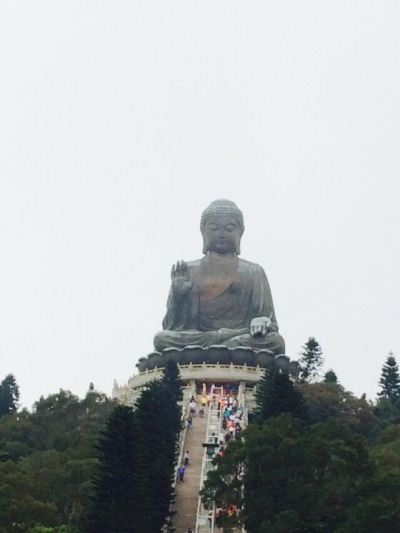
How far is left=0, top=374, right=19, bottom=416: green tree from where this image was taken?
33.5 metres

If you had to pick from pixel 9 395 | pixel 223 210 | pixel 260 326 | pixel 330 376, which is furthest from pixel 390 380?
pixel 9 395

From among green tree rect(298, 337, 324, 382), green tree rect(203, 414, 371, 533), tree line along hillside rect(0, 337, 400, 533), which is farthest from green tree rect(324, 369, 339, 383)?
green tree rect(203, 414, 371, 533)

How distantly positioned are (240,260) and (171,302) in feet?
12.2

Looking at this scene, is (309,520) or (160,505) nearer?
(309,520)

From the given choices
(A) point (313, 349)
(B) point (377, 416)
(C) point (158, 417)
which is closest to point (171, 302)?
(A) point (313, 349)

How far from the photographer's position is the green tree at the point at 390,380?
37.3 meters

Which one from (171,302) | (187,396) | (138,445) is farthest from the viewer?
(171,302)

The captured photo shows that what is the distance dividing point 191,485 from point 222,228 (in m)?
20.3

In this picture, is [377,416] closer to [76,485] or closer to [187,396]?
[187,396]

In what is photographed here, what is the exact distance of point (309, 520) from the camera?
14.9 meters

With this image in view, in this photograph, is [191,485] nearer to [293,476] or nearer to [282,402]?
[282,402]

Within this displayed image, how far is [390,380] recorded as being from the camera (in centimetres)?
3791

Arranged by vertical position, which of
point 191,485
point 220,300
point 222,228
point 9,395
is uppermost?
point 222,228


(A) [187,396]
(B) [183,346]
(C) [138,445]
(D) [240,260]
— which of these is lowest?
(C) [138,445]
